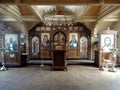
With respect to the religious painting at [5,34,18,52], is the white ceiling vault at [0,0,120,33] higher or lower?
higher

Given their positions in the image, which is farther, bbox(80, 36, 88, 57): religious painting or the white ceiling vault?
bbox(80, 36, 88, 57): religious painting

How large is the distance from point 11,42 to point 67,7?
13.0ft

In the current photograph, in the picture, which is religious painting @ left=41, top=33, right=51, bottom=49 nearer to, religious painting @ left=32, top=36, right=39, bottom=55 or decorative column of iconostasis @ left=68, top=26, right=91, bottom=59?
religious painting @ left=32, top=36, right=39, bottom=55

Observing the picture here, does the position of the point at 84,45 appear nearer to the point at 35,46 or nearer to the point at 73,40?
the point at 73,40

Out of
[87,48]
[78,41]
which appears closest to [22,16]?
[78,41]

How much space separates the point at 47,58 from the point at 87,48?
3452mm

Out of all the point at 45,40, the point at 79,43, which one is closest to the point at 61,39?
the point at 45,40

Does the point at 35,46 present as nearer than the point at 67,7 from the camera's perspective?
No

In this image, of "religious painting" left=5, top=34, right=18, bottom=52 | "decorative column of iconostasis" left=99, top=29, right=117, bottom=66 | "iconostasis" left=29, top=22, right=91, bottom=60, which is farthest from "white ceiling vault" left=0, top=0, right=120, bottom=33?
"religious painting" left=5, top=34, right=18, bottom=52

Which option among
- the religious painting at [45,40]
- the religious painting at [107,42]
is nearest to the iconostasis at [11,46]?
the religious painting at [45,40]

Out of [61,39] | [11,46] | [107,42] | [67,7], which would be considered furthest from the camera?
[61,39]

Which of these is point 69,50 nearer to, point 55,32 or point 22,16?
point 55,32

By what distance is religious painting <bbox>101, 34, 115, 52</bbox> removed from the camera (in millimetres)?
9250

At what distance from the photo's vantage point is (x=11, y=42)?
934 centimetres
